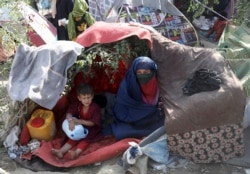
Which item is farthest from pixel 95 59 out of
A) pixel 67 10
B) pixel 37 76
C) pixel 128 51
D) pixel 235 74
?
pixel 67 10

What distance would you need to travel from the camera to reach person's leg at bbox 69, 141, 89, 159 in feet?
13.4

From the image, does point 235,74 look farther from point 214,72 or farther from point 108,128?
point 108,128

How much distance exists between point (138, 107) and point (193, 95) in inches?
24.2

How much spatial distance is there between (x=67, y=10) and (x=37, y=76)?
2.38 meters

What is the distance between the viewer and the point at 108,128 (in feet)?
14.6

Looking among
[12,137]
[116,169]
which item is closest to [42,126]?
[12,137]

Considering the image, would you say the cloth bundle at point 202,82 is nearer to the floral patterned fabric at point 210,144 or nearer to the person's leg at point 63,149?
the floral patterned fabric at point 210,144

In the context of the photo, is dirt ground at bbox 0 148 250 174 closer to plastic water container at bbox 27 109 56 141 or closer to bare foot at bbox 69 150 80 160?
bare foot at bbox 69 150 80 160

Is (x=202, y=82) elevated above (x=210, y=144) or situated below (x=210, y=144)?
above

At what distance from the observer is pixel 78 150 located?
4.13 meters

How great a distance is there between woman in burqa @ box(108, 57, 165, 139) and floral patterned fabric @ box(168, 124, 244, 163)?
397mm

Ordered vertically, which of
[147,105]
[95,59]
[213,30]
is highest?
[95,59]

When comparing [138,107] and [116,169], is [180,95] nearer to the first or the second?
[138,107]

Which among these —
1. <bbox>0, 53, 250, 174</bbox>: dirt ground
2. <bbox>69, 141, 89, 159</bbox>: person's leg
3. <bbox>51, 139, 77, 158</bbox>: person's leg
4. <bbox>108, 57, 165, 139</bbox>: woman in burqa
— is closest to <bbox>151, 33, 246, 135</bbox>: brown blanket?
<bbox>108, 57, 165, 139</bbox>: woman in burqa
